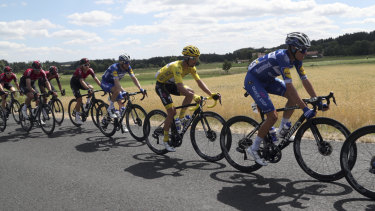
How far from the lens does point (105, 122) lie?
27.7 ft

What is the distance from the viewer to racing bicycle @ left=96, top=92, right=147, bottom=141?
771 centimetres

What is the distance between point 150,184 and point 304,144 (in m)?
2.48

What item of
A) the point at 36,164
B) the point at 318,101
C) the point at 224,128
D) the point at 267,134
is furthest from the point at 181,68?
the point at 36,164

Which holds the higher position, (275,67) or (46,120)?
(275,67)

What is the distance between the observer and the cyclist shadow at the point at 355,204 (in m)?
3.52

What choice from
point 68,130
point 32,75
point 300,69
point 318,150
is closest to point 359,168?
point 318,150

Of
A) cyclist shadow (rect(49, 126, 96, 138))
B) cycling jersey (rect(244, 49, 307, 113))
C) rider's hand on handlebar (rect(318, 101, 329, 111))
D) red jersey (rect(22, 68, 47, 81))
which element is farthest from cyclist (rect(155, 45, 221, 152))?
red jersey (rect(22, 68, 47, 81))

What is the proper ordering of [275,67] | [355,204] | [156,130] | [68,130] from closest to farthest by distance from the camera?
[355,204], [275,67], [156,130], [68,130]

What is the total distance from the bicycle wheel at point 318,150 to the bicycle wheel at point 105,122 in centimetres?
523

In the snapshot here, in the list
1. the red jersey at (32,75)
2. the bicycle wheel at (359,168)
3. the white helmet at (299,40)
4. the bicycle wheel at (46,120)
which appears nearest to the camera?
the bicycle wheel at (359,168)

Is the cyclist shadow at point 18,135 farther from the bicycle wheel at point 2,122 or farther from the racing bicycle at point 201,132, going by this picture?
the racing bicycle at point 201,132

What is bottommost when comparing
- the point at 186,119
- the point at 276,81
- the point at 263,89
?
the point at 186,119

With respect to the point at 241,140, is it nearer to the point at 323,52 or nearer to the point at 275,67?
the point at 275,67

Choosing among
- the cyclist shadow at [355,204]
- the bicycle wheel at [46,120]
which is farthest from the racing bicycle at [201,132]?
the bicycle wheel at [46,120]
